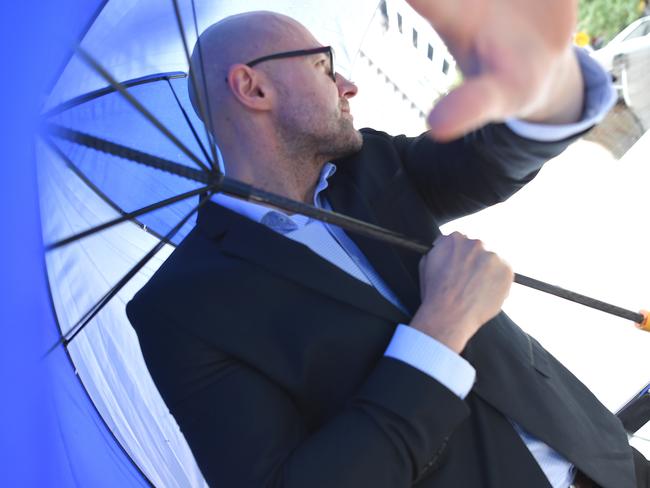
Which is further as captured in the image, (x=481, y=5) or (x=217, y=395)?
(x=217, y=395)

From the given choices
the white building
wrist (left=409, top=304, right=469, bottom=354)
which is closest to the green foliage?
the white building

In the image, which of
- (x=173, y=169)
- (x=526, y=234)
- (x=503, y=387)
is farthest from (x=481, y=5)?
(x=526, y=234)

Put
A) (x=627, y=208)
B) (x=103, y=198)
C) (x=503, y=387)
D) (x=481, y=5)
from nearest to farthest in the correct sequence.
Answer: (x=481, y=5) → (x=503, y=387) → (x=103, y=198) → (x=627, y=208)

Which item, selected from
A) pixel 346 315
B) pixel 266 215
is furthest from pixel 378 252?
pixel 266 215

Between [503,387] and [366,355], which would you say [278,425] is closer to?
[366,355]

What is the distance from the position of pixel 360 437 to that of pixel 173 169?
60 centimetres

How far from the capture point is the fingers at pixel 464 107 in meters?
0.75

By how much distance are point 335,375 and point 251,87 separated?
2.50ft

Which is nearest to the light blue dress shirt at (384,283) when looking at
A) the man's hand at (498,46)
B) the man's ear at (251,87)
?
the man's ear at (251,87)

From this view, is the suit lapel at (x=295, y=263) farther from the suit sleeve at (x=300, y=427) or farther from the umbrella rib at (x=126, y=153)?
the umbrella rib at (x=126, y=153)

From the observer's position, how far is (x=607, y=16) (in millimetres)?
6891

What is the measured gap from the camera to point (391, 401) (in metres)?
1.19

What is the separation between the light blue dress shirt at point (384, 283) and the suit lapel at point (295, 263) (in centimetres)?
4

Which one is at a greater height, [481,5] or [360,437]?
Answer: [481,5]
